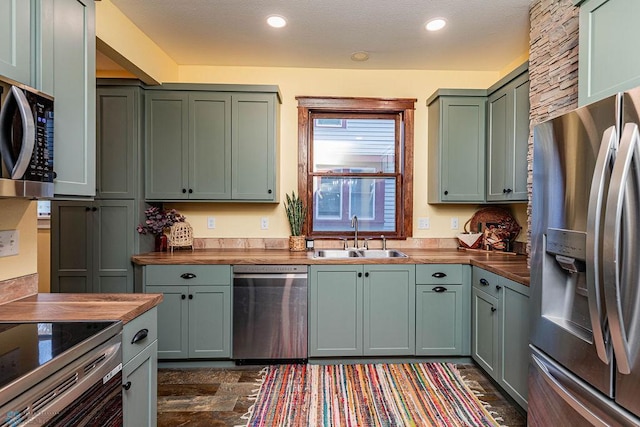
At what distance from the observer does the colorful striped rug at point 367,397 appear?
80.0 inches

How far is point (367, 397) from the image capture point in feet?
7.41

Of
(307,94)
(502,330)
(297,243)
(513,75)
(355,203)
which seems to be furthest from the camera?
(355,203)

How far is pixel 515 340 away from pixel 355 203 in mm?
1792

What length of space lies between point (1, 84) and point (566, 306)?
2.25 metres

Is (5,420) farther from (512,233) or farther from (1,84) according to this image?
(512,233)

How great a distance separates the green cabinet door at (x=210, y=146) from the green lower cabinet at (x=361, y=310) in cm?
113

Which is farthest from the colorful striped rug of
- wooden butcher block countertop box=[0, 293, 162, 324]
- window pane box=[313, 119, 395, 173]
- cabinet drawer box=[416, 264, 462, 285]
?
window pane box=[313, 119, 395, 173]

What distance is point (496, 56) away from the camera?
9.75 ft

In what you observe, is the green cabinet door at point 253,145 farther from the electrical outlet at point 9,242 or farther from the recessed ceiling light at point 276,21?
the electrical outlet at point 9,242

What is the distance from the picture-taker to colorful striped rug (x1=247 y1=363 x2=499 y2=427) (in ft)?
6.66

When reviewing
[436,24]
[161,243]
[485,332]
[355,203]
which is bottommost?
[485,332]

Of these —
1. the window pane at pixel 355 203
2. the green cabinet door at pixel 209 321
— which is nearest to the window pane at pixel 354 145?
the window pane at pixel 355 203

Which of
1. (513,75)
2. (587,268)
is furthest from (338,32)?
(587,268)

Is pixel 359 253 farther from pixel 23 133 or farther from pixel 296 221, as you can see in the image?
pixel 23 133
